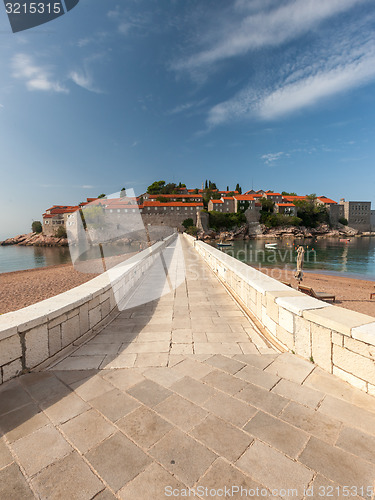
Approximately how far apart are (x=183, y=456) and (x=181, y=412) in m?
0.43

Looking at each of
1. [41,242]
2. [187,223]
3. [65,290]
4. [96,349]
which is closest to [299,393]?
[96,349]

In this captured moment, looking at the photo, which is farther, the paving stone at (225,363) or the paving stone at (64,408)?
the paving stone at (225,363)

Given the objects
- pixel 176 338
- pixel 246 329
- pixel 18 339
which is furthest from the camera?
pixel 246 329

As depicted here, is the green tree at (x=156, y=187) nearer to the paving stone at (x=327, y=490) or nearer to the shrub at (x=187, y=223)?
the shrub at (x=187, y=223)

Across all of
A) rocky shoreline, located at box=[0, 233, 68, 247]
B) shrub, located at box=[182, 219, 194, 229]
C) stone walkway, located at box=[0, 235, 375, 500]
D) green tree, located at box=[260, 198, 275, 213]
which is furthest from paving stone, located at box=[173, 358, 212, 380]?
green tree, located at box=[260, 198, 275, 213]

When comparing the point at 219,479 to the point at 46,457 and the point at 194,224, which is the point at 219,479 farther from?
the point at 194,224

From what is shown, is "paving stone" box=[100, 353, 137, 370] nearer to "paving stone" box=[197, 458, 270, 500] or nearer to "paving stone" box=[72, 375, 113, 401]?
"paving stone" box=[72, 375, 113, 401]

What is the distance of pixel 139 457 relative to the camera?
1.66 metres

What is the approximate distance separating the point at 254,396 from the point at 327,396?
0.69m

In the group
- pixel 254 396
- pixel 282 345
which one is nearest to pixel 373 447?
pixel 254 396

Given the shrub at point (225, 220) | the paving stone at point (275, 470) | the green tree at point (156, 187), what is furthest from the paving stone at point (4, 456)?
the green tree at point (156, 187)

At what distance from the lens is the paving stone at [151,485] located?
4.58 feet

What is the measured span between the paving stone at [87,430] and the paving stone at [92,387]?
265 millimetres

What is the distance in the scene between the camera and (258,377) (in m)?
2.61
